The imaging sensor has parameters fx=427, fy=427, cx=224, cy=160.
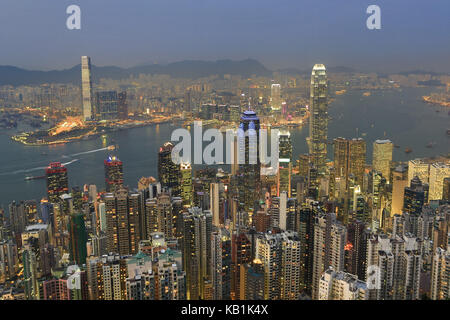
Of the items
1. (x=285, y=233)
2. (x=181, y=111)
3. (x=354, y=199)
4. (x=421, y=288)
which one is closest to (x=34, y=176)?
(x=181, y=111)

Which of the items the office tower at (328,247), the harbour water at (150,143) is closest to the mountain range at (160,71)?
the harbour water at (150,143)

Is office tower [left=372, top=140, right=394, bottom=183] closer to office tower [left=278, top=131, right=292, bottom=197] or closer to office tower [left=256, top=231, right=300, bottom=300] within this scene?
office tower [left=278, top=131, right=292, bottom=197]

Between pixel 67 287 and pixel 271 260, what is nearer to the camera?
pixel 67 287

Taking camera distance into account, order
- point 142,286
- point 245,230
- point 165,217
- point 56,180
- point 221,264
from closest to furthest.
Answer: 1. point 142,286
2. point 221,264
3. point 245,230
4. point 165,217
5. point 56,180

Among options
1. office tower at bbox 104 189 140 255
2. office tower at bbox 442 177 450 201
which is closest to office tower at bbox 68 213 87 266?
office tower at bbox 104 189 140 255

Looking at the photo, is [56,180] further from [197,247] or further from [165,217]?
[197,247]

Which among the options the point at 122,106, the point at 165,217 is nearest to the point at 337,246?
the point at 165,217

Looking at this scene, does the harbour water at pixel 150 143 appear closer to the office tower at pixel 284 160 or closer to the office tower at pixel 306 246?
the office tower at pixel 284 160
